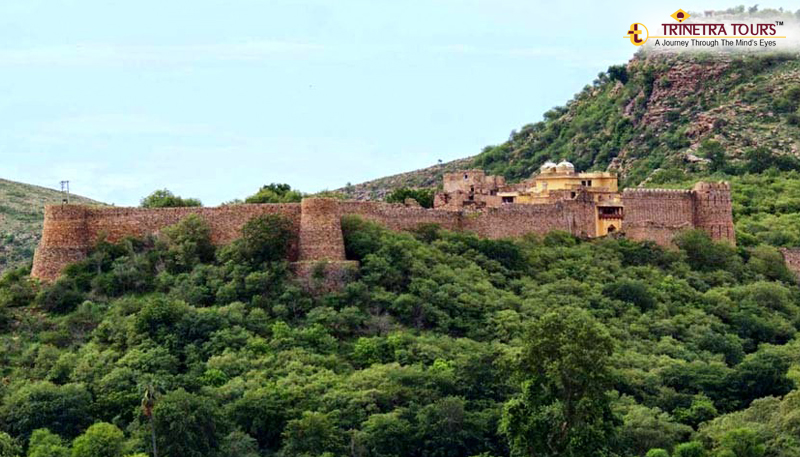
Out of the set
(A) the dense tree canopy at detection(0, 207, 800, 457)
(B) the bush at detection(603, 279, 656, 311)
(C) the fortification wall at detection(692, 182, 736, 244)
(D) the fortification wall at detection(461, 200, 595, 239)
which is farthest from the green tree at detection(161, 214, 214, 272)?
(C) the fortification wall at detection(692, 182, 736, 244)

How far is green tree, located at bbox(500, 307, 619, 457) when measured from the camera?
51.8 metres

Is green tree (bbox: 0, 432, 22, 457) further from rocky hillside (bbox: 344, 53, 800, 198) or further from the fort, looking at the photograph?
rocky hillside (bbox: 344, 53, 800, 198)

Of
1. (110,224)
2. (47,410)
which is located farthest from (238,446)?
(110,224)

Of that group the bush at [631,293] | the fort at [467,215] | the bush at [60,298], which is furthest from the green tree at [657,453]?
the bush at [60,298]

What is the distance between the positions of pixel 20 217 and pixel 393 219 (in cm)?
3412

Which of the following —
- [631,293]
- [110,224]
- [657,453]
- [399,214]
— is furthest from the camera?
[631,293]

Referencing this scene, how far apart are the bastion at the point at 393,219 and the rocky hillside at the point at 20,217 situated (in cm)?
2385

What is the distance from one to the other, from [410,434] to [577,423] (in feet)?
18.4

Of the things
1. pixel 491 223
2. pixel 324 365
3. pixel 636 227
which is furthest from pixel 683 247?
pixel 324 365

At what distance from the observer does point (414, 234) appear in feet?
220

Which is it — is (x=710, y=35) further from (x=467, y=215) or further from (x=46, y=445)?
(x=46, y=445)

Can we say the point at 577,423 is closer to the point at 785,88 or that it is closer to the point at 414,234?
the point at 414,234

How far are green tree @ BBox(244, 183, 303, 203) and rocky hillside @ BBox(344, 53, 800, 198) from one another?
71.8ft

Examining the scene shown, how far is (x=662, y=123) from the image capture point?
326ft
